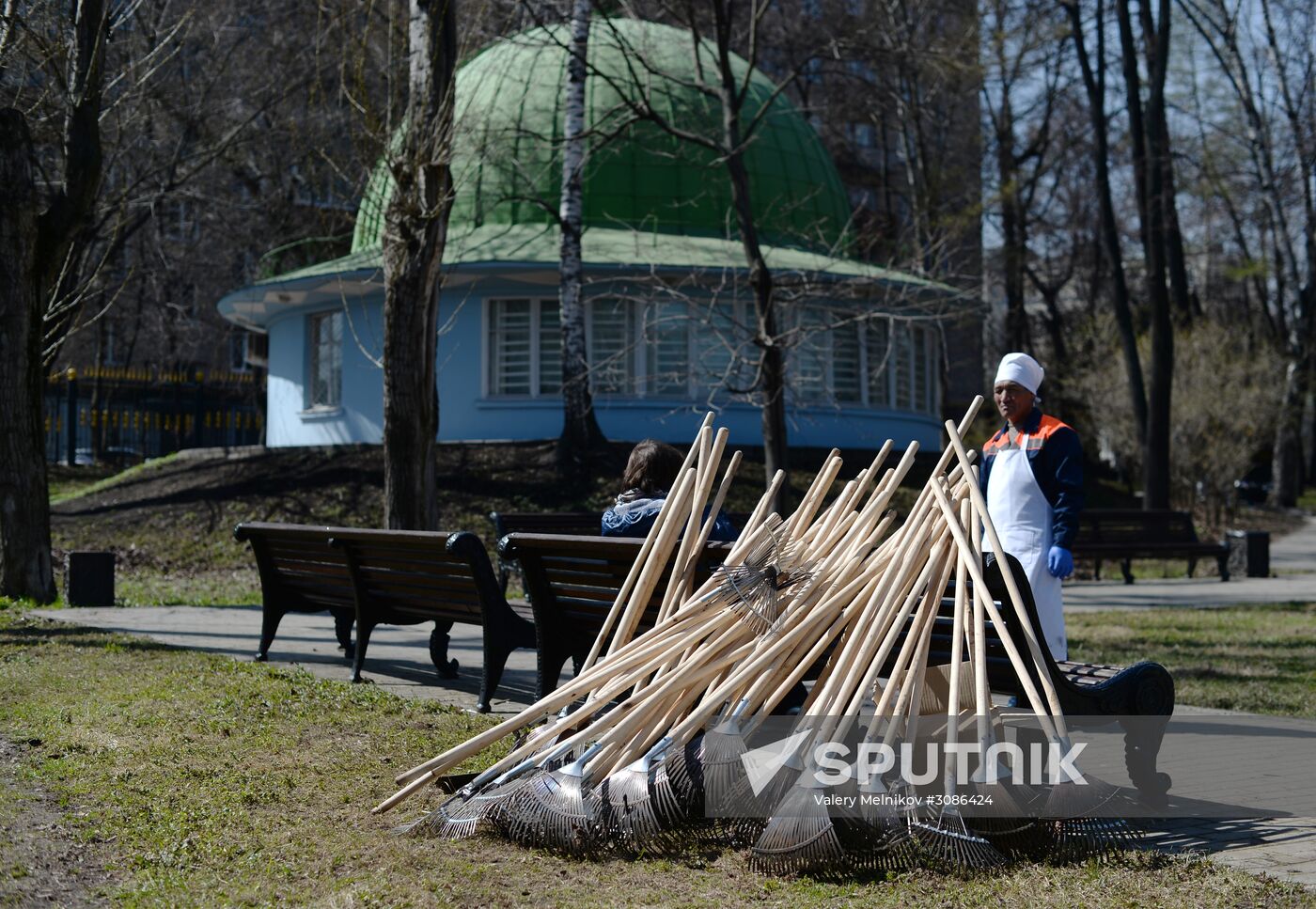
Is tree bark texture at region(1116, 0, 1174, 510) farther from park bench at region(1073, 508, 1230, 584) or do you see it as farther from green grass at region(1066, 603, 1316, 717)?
green grass at region(1066, 603, 1316, 717)

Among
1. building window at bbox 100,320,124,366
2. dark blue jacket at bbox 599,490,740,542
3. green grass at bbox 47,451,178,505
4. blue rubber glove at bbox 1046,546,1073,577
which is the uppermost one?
building window at bbox 100,320,124,366

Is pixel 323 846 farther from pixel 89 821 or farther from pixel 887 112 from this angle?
pixel 887 112

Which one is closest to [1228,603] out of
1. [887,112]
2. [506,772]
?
[506,772]

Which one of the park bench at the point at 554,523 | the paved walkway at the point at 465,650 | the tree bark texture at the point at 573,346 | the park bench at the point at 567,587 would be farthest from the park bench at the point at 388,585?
the tree bark texture at the point at 573,346

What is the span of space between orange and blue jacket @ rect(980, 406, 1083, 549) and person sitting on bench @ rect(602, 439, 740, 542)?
57.2 inches

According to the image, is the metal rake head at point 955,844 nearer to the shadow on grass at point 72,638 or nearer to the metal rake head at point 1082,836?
the metal rake head at point 1082,836

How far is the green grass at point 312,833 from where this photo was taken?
4129 mm

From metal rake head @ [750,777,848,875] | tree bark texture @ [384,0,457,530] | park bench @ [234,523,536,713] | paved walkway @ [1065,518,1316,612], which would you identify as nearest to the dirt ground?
metal rake head @ [750,777,848,875]

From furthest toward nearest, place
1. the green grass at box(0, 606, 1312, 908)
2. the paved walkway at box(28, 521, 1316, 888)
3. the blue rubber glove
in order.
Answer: the blue rubber glove < the paved walkway at box(28, 521, 1316, 888) < the green grass at box(0, 606, 1312, 908)

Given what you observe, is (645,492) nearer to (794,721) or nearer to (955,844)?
(794,721)

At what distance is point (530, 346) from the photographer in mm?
24500

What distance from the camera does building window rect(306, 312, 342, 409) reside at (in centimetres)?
2614

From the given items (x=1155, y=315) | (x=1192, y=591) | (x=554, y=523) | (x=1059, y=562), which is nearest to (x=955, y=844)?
(x=1059, y=562)

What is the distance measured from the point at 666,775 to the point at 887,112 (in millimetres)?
36120
